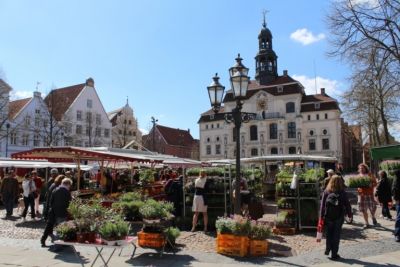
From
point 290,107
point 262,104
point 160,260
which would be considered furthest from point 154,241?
point 262,104

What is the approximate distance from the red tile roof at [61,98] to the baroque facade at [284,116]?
23423 mm

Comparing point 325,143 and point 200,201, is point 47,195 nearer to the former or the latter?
point 200,201

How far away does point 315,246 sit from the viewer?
10336mm

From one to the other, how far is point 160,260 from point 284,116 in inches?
2550

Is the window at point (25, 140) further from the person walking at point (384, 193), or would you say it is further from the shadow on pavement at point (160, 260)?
the shadow on pavement at point (160, 260)

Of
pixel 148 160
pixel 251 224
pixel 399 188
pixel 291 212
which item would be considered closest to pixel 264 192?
pixel 148 160

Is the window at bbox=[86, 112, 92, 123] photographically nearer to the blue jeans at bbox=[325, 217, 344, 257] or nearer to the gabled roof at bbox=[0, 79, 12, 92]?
the gabled roof at bbox=[0, 79, 12, 92]

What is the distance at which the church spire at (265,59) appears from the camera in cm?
7019

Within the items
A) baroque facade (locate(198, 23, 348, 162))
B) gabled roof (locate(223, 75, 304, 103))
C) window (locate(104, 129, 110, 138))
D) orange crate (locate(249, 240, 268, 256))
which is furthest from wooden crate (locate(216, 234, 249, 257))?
gabled roof (locate(223, 75, 304, 103))

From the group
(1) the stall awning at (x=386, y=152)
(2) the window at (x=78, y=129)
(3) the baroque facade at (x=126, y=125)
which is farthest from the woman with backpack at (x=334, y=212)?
(3) the baroque facade at (x=126, y=125)

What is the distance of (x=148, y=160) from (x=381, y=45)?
11.9 m

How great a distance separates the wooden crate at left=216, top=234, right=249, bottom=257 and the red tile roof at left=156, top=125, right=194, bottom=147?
83.5 meters

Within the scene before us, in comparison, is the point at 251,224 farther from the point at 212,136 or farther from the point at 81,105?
the point at 212,136

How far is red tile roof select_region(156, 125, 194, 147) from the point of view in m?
93.9
